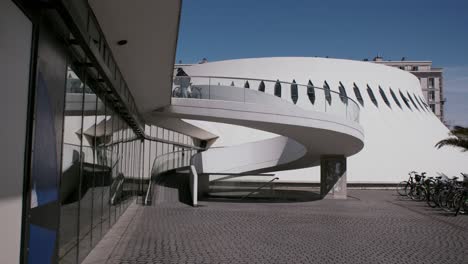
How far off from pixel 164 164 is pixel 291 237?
14.0 m

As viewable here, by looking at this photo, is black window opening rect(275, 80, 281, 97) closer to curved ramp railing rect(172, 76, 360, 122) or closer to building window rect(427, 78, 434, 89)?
curved ramp railing rect(172, 76, 360, 122)

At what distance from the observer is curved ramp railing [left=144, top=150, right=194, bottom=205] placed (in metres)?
19.1

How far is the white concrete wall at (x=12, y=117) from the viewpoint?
331 centimetres

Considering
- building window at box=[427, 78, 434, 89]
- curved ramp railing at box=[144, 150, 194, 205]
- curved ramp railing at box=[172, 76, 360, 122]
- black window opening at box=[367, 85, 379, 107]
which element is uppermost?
building window at box=[427, 78, 434, 89]

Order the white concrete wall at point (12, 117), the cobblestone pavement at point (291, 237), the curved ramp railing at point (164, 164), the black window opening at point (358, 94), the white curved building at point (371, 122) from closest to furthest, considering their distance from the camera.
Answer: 1. the white concrete wall at point (12, 117)
2. the cobblestone pavement at point (291, 237)
3. the curved ramp railing at point (164, 164)
4. the white curved building at point (371, 122)
5. the black window opening at point (358, 94)

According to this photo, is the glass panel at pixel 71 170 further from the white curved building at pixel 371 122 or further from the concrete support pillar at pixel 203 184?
the white curved building at pixel 371 122

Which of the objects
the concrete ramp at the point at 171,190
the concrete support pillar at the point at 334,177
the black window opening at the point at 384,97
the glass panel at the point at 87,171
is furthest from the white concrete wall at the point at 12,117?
the black window opening at the point at 384,97

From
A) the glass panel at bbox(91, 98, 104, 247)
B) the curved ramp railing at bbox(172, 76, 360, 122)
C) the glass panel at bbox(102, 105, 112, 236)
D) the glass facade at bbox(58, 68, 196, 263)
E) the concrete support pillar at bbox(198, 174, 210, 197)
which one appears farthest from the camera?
the concrete support pillar at bbox(198, 174, 210, 197)

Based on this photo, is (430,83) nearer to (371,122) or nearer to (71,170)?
(371,122)

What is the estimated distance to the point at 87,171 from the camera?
6.93 meters

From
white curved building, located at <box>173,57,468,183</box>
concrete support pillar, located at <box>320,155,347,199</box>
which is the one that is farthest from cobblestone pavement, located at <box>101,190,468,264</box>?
white curved building, located at <box>173,57,468,183</box>

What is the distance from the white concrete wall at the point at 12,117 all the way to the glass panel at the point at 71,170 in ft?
4.98

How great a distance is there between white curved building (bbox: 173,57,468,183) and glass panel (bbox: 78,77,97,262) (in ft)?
64.2

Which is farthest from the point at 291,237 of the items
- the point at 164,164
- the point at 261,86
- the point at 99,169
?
the point at 164,164
